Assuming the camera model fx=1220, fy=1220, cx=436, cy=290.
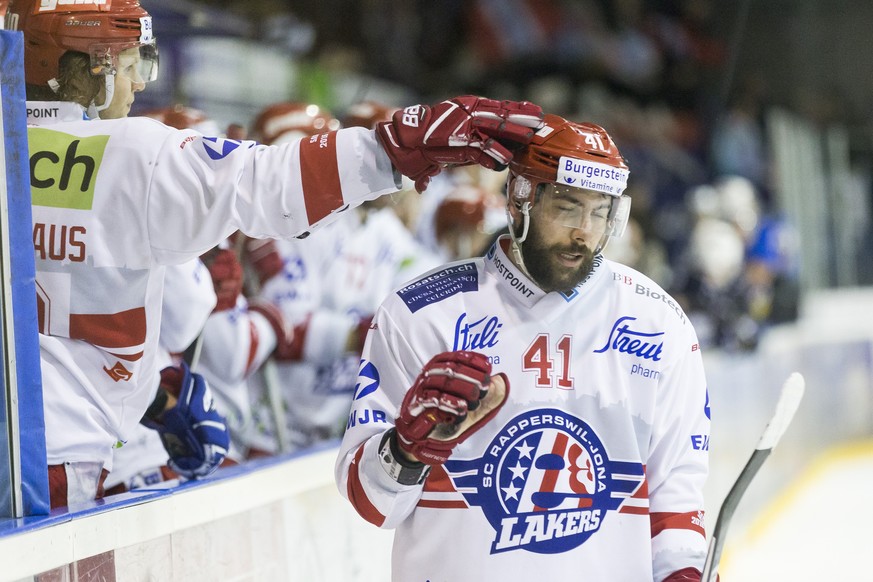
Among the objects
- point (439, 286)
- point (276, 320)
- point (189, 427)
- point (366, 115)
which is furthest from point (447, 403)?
point (366, 115)

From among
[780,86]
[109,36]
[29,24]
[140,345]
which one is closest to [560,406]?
[140,345]

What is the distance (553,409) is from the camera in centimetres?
183

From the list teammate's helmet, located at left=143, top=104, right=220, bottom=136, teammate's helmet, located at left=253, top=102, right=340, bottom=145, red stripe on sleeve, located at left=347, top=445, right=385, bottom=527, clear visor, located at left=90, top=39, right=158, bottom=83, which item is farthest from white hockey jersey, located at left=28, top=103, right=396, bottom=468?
teammate's helmet, located at left=253, top=102, right=340, bottom=145

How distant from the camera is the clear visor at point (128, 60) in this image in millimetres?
2041

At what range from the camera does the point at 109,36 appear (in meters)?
2.02

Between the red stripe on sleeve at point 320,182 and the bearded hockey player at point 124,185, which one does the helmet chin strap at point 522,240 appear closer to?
the bearded hockey player at point 124,185

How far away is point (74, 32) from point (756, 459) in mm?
1288

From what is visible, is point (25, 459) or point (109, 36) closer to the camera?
point (25, 459)

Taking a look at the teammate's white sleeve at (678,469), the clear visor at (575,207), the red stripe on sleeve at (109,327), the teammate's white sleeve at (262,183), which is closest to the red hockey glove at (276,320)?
the red stripe on sleeve at (109,327)

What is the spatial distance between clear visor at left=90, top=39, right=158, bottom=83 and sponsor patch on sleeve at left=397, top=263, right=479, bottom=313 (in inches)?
25.0

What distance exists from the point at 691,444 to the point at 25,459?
103cm

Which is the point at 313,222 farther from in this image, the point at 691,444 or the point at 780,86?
the point at 780,86

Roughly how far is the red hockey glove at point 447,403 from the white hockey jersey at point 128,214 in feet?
1.38

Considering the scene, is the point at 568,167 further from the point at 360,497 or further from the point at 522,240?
the point at 360,497
